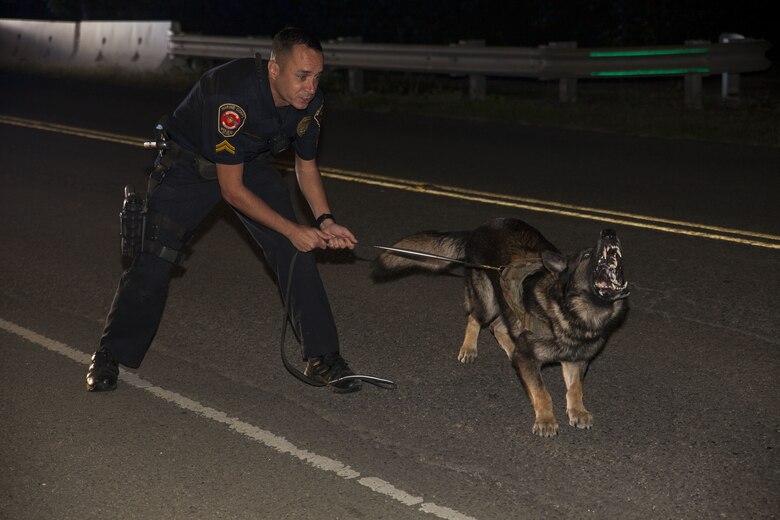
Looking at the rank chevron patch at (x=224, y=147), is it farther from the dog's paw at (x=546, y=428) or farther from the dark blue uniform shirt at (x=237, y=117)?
the dog's paw at (x=546, y=428)

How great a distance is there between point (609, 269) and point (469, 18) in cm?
1865

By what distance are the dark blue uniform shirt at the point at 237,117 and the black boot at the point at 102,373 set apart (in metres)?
1.15

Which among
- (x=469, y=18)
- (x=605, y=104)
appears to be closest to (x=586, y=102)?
(x=605, y=104)

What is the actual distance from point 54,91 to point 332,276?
12680 millimetres

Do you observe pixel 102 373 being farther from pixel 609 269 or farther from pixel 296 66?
pixel 609 269

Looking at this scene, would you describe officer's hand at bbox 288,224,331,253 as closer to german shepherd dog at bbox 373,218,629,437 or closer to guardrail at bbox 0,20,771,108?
german shepherd dog at bbox 373,218,629,437

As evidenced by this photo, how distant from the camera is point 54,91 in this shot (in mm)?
18812

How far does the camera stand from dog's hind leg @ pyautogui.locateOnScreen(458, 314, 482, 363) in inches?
233

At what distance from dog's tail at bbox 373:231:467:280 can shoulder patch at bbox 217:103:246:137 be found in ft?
4.33

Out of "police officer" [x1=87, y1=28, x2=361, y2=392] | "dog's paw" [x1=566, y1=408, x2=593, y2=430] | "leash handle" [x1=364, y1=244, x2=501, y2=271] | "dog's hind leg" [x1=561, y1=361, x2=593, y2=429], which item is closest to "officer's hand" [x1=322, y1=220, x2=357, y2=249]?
"police officer" [x1=87, y1=28, x2=361, y2=392]

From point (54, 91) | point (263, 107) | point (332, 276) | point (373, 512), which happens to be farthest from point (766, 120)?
point (54, 91)

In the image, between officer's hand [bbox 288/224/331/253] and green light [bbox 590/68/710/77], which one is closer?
officer's hand [bbox 288/224/331/253]

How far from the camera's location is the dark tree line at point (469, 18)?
19.9 m

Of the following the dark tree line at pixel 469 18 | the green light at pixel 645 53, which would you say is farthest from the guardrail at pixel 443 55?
the dark tree line at pixel 469 18
